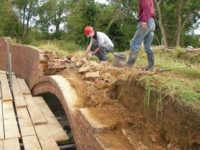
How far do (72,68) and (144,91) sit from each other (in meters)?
3.43

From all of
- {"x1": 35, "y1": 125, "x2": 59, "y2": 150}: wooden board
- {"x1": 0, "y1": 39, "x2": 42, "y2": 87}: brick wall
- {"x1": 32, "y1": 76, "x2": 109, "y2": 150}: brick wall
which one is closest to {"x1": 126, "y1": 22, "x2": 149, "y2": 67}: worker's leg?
{"x1": 32, "y1": 76, "x2": 109, "y2": 150}: brick wall

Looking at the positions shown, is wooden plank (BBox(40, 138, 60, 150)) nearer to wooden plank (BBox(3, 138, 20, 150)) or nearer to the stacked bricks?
wooden plank (BBox(3, 138, 20, 150))

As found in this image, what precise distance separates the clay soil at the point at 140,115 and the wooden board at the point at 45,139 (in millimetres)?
760

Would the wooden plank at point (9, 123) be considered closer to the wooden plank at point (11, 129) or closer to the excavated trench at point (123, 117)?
the wooden plank at point (11, 129)

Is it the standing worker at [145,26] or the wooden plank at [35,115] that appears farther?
the wooden plank at [35,115]

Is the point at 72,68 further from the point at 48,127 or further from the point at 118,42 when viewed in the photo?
the point at 118,42

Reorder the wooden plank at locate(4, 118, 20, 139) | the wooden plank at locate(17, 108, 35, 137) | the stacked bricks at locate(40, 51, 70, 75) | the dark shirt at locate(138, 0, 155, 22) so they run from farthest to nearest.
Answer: the stacked bricks at locate(40, 51, 70, 75)
the dark shirt at locate(138, 0, 155, 22)
the wooden plank at locate(17, 108, 35, 137)
the wooden plank at locate(4, 118, 20, 139)

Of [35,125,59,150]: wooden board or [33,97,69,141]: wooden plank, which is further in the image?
[33,97,69,141]: wooden plank

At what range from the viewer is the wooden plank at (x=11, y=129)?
376cm

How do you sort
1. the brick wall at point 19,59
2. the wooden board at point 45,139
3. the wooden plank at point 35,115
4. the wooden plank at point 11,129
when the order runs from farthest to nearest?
the brick wall at point 19,59, the wooden plank at point 35,115, the wooden plank at point 11,129, the wooden board at point 45,139

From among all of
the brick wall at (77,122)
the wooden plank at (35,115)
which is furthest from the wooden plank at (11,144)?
the brick wall at (77,122)

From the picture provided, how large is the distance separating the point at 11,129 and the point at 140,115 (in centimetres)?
247

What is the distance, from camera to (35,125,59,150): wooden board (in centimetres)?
350

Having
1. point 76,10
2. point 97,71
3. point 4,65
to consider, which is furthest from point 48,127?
point 76,10
